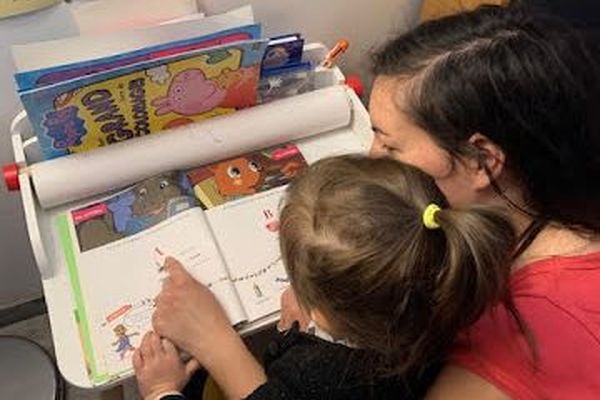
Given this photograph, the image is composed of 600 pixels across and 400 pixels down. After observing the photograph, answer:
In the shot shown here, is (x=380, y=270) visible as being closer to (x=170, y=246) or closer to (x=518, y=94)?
(x=518, y=94)

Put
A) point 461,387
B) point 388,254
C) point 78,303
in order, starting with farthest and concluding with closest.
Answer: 1. point 78,303
2. point 461,387
3. point 388,254

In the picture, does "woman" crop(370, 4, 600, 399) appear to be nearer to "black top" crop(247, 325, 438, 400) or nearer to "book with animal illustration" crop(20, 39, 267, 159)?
"black top" crop(247, 325, 438, 400)

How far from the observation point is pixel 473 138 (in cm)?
71

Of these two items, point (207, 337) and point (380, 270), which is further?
point (207, 337)

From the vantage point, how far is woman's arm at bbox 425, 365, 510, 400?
0.69 m

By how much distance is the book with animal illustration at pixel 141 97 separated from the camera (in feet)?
2.70

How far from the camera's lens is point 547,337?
68cm

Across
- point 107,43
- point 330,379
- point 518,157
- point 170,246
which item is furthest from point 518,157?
point 107,43

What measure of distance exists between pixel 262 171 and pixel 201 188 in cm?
9

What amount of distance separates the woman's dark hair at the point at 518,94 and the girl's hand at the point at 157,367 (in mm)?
379

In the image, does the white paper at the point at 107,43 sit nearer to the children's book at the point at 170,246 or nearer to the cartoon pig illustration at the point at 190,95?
the cartoon pig illustration at the point at 190,95

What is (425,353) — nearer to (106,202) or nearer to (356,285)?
(356,285)

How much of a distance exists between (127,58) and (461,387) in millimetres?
545

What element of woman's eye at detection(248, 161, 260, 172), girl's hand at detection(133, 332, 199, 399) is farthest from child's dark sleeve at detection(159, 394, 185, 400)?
woman's eye at detection(248, 161, 260, 172)
